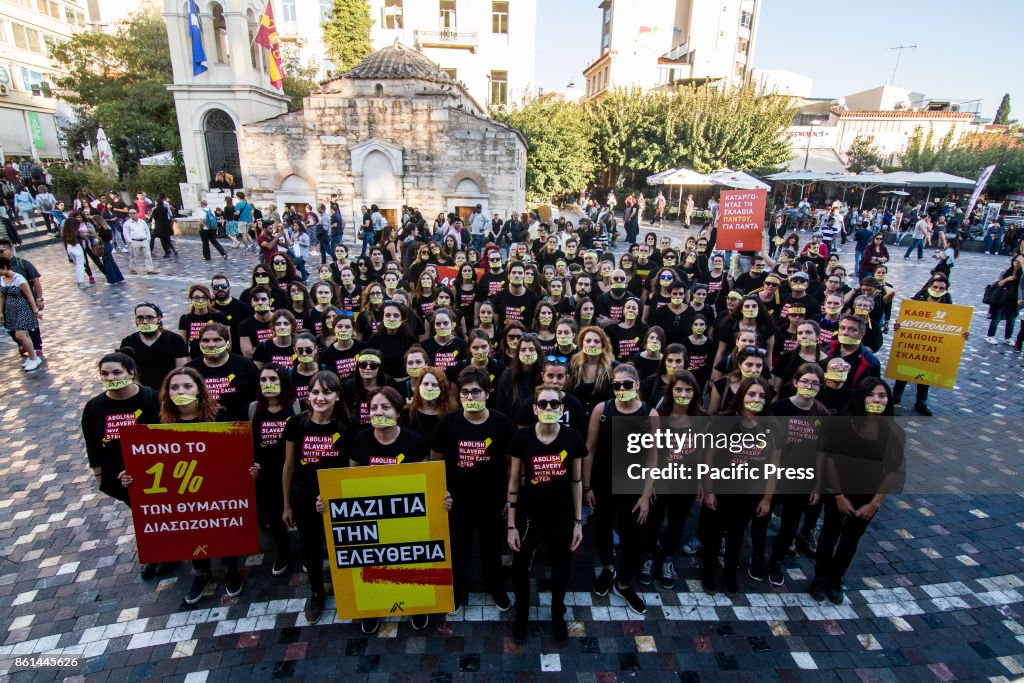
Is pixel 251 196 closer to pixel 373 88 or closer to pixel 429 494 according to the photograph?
pixel 373 88

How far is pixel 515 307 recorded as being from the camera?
25.3 feet

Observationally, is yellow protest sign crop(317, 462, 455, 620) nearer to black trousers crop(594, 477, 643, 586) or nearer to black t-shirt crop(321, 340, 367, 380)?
black trousers crop(594, 477, 643, 586)

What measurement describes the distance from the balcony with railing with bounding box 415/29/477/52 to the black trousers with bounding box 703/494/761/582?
39.8 meters

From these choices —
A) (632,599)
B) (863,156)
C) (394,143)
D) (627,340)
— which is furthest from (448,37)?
(632,599)

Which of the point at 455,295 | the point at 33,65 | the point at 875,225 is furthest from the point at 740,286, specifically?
the point at 33,65

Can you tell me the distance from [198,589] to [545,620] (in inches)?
114

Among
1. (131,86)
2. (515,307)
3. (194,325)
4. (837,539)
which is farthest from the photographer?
(131,86)

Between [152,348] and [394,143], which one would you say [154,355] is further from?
[394,143]

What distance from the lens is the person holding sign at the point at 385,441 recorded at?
3875mm

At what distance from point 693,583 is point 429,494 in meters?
2.60

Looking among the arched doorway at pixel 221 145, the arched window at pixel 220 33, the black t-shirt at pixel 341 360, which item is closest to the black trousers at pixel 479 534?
the black t-shirt at pixel 341 360

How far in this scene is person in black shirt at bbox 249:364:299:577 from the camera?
14.4 ft

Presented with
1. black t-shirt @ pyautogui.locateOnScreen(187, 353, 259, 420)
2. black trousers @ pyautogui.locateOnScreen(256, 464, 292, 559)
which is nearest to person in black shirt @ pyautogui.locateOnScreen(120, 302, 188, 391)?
black t-shirt @ pyautogui.locateOnScreen(187, 353, 259, 420)

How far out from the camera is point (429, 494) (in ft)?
12.6
